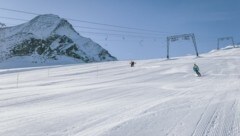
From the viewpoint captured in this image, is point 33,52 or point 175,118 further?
point 33,52

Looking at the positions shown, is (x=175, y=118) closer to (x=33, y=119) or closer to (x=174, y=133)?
(x=174, y=133)

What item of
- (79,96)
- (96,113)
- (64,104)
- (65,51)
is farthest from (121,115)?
(65,51)

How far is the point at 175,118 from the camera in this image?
1036 cm

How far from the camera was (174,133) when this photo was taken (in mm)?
8641

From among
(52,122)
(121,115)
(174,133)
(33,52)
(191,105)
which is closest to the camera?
(174,133)

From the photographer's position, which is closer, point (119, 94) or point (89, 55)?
point (119, 94)

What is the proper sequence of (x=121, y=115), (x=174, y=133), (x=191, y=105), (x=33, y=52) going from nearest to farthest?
(x=174, y=133)
(x=121, y=115)
(x=191, y=105)
(x=33, y=52)

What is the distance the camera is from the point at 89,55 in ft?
601

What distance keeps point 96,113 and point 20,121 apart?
96.7 inches

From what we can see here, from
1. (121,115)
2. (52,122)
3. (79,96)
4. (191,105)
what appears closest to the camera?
(52,122)

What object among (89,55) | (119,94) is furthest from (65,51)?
(119,94)

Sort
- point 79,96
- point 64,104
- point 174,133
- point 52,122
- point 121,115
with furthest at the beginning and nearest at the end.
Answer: point 79,96
point 64,104
point 121,115
point 52,122
point 174,133

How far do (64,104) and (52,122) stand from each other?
4.08 meters

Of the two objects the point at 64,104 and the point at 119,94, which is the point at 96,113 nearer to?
the point at 64,104
